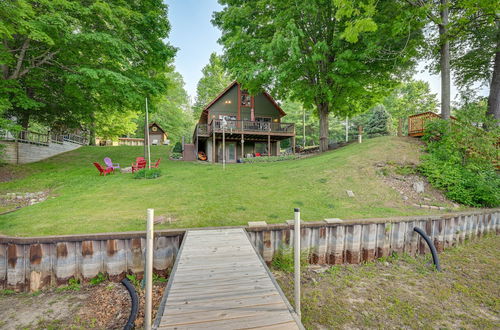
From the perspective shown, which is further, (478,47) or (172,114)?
(172,114)

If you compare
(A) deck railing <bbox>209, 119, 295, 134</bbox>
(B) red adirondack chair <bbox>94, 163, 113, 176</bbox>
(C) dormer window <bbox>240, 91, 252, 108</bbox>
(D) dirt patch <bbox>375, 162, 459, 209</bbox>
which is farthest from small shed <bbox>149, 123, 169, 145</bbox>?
(D) dirt patch <bbox>375, 162, 459, 209</bbox>

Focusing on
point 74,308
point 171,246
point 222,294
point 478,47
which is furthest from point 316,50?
point 74,308

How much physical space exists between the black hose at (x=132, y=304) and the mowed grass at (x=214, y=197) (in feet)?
4.72

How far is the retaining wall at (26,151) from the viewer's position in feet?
41.1

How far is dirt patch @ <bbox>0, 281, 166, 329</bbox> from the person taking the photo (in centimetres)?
268

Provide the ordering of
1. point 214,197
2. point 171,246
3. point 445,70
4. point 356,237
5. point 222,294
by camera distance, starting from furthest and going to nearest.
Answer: point 445,70 → point 214,197 → point 356,237 → point 171,246 → point 222,294

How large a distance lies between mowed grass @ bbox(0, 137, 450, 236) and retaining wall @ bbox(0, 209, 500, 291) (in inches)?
33.6

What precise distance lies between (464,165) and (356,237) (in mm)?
6886

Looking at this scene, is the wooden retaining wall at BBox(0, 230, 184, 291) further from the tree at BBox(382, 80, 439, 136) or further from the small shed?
the tree at BBox(382, 80, 439, 136)

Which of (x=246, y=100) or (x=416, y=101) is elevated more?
(x=416, y=101)

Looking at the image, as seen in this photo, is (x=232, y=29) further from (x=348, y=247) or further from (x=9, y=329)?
(x=9, y=329)

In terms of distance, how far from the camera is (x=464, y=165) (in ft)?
24.5

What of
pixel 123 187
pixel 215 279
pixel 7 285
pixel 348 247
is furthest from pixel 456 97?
pixel 7 285

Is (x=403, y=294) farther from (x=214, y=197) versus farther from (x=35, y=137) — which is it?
(x=35, y=137)
